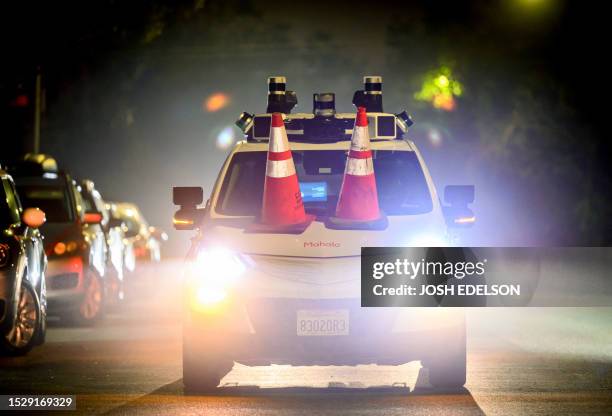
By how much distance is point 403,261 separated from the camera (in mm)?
12695

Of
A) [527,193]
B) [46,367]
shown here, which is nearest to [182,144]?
[527,193]

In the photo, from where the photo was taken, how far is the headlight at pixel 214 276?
12.7 metres

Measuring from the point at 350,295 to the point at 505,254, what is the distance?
3407cm

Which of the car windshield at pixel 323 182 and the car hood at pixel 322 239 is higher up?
the car windshield at pixel 323 182

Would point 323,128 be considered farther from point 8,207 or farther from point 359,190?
point 8,207

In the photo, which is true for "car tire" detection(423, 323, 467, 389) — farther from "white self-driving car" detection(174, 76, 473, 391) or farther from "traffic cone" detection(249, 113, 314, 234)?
"traffic cone" detection(249, 113, 314, 234)

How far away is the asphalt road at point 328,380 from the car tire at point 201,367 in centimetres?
15

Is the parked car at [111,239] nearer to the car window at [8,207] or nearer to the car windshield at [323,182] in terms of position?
the car window at [8,207]

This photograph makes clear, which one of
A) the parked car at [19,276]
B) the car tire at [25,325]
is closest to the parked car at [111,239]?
the parked car at [19,276]

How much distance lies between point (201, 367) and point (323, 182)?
7.27 ft

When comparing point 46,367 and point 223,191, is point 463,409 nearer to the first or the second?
point 223,191

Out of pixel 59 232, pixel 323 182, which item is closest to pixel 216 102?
pixel 59 232

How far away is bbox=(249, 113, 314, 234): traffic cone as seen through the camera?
504 inches

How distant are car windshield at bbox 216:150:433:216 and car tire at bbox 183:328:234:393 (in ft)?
3.96
